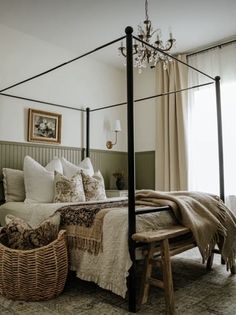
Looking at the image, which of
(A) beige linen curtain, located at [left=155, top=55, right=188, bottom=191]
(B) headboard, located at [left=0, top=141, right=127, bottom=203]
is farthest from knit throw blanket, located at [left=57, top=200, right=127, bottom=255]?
(A) beige linen curtain, located at [left=155, top=55, right=188, bottom=191]

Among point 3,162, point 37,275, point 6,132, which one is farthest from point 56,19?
point 37,275

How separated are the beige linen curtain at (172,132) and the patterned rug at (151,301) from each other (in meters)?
1.93

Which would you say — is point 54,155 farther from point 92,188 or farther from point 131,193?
point 131,193

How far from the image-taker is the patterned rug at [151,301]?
187 cm

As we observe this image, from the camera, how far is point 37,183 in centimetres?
308

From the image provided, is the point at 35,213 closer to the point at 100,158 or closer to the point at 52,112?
the point at 52,112

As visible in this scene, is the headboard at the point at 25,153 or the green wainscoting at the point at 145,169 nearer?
the headboard at the point at 25,153

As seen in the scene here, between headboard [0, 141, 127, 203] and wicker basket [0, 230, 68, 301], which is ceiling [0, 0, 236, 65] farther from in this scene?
wicker basket [0, 230, 68, 301]

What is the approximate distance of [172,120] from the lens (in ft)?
14.4

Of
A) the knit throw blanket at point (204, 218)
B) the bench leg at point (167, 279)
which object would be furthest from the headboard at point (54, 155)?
the bench leg at point (167, 279)

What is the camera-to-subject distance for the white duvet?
1.93m

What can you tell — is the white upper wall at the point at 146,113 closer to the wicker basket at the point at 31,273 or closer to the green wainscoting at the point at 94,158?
the green wainscoting at the point at 94,158

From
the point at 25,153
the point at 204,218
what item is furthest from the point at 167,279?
the point at 25,153

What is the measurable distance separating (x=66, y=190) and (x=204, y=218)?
1.31 metres
